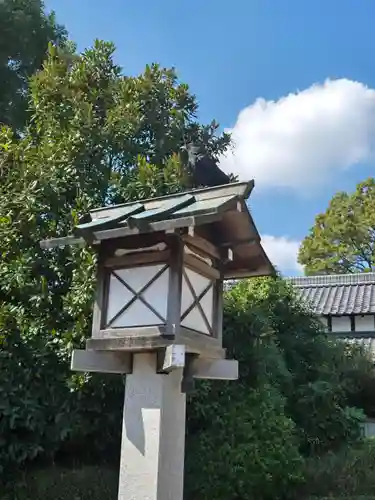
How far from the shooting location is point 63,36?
14297 millimetres

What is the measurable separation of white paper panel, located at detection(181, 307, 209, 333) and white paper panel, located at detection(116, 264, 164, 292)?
0.49m

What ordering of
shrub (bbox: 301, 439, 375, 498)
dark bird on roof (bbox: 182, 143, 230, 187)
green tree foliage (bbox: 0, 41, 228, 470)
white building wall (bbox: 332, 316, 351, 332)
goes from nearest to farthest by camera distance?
1. green tree foliage (bbox: 0, 41, 228, 470)
2. dark bird on roof (bbox: 182, 143, 230, 187)
3. shrub (bbox: 301, 439, 375, 498)
4. white building wall (bbox: 332, 316, 351, 332)

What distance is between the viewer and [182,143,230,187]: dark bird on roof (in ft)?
24.4

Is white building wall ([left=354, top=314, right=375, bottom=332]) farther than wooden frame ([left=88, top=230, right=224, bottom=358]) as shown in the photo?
Yes

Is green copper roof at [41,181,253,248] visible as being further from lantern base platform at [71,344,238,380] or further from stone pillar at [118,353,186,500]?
stone pillar at [118,353,186,500]

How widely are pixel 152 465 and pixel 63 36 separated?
1275 centimetres

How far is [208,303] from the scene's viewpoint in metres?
5.23

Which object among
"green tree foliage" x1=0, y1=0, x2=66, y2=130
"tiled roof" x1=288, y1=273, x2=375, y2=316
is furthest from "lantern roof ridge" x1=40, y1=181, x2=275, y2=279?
"tiled roof" x1=288, y1=273, x2=375, y2=316

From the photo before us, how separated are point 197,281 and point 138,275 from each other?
1.92ft

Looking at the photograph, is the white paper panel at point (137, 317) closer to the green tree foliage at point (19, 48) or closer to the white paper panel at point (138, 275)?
the white paper panel at point (138, 275)

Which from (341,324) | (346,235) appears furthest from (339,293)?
(346,235)

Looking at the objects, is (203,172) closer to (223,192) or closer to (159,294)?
(223,192)

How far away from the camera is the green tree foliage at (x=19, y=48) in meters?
12.8

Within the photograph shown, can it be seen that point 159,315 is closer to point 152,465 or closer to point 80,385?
point 152,465
